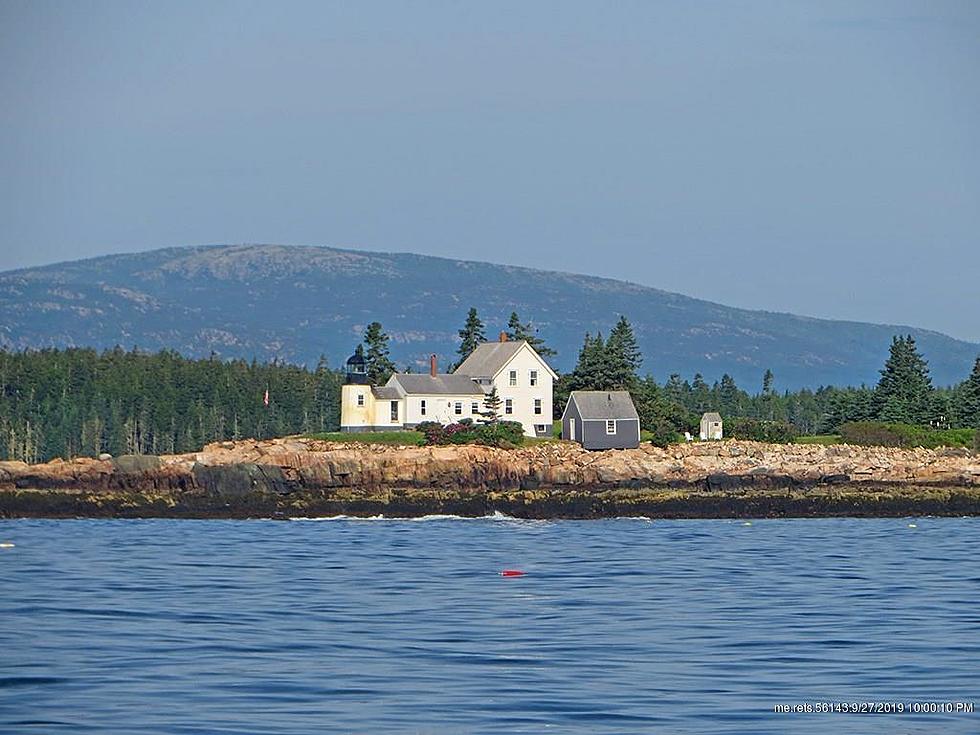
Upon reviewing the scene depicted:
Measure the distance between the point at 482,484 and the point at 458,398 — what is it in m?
23.4

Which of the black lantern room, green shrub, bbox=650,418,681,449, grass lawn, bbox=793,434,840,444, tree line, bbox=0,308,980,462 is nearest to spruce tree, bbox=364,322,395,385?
tree line, bbox=0,308,980,462

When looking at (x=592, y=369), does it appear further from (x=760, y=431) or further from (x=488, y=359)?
(x=760, y=431)

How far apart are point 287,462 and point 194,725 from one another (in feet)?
152

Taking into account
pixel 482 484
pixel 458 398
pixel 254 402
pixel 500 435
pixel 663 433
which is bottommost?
pixel 482 484

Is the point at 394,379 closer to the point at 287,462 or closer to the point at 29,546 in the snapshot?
the point at 287,462

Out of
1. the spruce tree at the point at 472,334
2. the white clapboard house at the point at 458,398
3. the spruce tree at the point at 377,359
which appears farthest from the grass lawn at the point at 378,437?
the spruce tree at the point at 472,334

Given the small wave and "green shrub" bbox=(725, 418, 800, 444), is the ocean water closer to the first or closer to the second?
the small wave

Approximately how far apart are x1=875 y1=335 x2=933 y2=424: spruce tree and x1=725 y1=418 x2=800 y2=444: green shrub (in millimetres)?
6090

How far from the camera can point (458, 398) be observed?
88250 millimetres

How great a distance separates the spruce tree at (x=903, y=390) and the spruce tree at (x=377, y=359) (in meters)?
28.9

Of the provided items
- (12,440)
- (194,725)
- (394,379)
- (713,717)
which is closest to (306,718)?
(194,725)

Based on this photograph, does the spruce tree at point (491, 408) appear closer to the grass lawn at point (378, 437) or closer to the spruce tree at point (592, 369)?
the grass lawn at point (378, 437)

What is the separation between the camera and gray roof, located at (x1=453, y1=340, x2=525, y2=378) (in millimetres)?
89312

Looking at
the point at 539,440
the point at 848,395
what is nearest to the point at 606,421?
the point at 539,440
